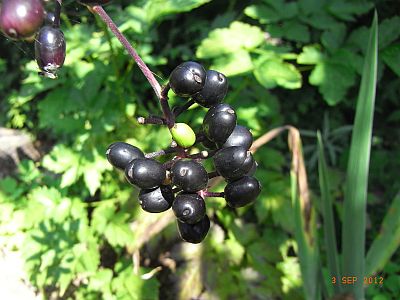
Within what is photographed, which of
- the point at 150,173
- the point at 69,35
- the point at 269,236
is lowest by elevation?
the point at 269,236

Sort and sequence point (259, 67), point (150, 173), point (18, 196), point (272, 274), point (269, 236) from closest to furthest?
1. point (150, 173)
2. point (259, 67)
3. point (272, 274)
4. point (269, 236)
5. point (18, 196)

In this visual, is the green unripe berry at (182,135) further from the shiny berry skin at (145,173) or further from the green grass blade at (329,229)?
the green grass blade at (329,229)

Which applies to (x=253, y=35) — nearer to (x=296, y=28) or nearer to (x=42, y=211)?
(x=296, y=28)

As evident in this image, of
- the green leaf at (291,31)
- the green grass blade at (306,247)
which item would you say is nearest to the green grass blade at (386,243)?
the green grass blade at (306,247)

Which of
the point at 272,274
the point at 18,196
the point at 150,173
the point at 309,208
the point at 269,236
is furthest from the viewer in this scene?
the point at 18,196

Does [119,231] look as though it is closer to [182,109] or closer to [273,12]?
[273,12]

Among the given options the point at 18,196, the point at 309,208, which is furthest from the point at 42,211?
the point at 309,208

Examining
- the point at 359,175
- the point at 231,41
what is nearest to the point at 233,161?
the point at 359,175

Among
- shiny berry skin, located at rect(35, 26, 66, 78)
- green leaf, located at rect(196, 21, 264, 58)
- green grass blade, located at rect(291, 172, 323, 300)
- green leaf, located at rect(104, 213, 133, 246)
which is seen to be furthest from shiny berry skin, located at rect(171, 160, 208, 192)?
green leaf, located at rect(104, 213, 133, 246)
